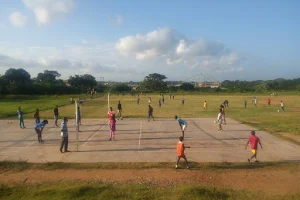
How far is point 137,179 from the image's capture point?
11.1 meters

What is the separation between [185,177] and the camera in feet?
37.2

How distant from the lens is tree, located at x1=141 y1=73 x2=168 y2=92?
405 ft

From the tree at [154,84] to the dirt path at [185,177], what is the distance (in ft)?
352

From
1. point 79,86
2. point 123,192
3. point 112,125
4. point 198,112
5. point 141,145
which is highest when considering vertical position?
point 79,86

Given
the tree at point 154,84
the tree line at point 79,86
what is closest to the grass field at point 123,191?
the tree line at point 79,86

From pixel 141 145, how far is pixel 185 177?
18.8ft

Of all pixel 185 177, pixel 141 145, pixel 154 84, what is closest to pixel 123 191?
pixel 185 177

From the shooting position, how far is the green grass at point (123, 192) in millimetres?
9383

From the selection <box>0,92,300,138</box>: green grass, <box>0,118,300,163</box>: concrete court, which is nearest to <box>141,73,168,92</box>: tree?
<box>0,92,300,138</box>: green grass

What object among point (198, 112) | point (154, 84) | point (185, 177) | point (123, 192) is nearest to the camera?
point (123, 192)

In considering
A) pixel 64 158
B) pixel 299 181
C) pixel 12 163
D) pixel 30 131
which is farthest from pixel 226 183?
pixel 30 131

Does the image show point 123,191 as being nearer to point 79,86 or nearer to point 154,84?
point 79,86

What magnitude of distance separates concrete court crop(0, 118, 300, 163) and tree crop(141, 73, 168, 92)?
98.0 m

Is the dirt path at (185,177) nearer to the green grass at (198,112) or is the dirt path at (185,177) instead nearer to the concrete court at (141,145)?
the concrete court at (141,145)
